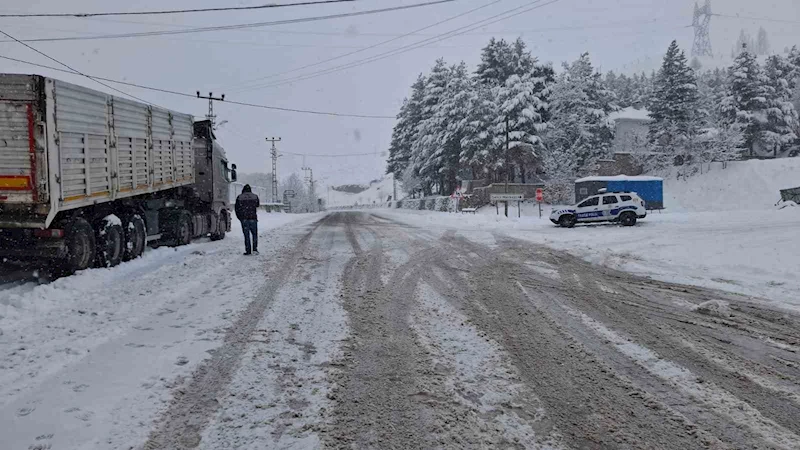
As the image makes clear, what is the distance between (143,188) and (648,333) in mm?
11010

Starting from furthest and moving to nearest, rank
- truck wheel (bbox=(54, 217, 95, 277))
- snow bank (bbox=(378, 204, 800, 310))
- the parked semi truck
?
snow bank (bbox=(378, 204, 800, 310)) → truck wheel (bbox=(54, 217, 95, 277)) → the parked semi truck

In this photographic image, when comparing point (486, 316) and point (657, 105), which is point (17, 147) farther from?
point (657, 105)

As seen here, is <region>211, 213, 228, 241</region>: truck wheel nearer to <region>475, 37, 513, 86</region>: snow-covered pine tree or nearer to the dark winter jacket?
the dark winter jacket

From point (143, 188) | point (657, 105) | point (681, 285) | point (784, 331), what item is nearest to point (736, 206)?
point (657, 105)

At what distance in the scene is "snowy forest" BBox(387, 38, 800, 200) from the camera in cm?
4191

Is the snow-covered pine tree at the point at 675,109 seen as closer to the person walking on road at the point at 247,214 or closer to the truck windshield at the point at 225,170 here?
the truck windshield at the point at 225,170

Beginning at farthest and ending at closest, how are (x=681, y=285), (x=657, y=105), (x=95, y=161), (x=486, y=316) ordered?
(x=657, y=105)
(x=95, y=161)
(x=681, y=285)
(x=486, y=316)

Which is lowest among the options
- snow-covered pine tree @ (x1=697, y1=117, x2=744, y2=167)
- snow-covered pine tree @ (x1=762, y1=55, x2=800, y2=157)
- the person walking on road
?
the person walking on road

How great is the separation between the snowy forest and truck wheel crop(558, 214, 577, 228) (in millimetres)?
18402

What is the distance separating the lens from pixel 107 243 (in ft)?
32.2

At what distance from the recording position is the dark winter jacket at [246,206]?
470 inches

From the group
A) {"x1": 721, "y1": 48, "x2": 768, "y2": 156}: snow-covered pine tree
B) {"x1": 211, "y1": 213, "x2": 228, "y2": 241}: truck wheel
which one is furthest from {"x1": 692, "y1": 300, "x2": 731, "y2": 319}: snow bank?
{"x1": 721, "y1": 48, "x2": 768, "y2": 156}: snow-covered pine tree

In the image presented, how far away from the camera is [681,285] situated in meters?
8.45

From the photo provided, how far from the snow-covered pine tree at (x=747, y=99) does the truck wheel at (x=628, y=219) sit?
3701cm
